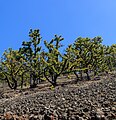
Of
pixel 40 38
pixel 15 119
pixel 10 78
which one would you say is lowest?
pixel 15 119

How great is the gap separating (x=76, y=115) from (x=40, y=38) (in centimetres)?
4139

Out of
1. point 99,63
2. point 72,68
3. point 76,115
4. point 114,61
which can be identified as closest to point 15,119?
point 76,115

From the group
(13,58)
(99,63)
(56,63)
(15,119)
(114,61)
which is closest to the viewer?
(15,119)

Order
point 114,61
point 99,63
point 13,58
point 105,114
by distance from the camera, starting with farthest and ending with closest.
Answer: point 114,61, point 99,63, point 13,58, point 105,114

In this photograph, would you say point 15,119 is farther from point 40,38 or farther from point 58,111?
point 40,38

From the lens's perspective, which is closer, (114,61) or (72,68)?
(72,68)

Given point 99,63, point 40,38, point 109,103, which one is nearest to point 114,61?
point 99,63

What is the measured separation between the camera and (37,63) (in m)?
49.0

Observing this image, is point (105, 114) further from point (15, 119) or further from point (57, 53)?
point (57, 53)

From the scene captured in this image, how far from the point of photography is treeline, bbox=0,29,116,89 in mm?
47359

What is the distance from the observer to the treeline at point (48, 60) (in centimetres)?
4736

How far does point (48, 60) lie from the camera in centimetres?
4819

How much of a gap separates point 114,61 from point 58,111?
234 feet

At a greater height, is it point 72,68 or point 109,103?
point 72,68
